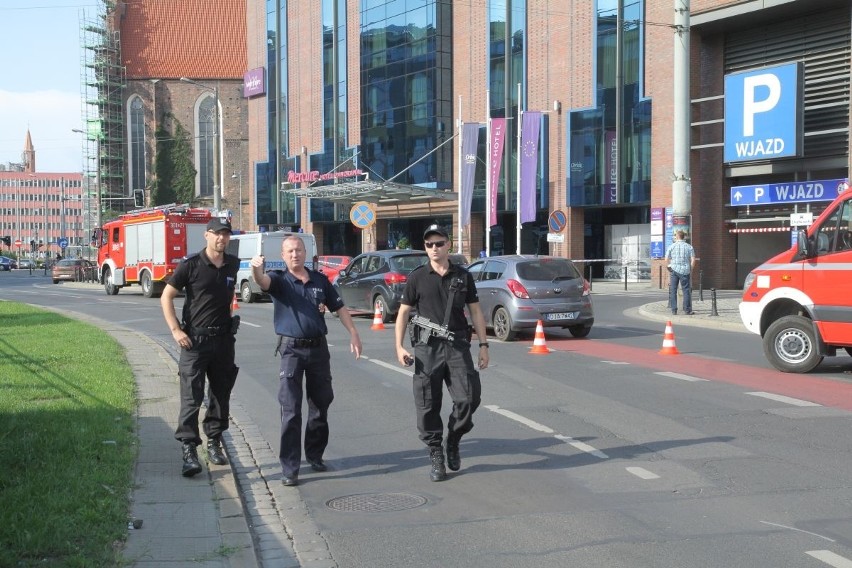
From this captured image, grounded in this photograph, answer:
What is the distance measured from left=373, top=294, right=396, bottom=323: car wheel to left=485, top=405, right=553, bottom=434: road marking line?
428 inches

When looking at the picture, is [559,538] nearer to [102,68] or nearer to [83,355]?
[83,355]

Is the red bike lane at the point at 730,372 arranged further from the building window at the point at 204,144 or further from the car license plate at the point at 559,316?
the building window at the point at 204,144

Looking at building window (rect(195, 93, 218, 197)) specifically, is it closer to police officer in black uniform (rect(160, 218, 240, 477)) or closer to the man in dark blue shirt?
police officer in black uniform (rect(160, 218, 240, 477))

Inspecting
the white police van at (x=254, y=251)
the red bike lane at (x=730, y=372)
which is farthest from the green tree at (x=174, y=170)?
the red bike lane at (x=730, y=372)

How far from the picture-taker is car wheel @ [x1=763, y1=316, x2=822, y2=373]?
1219 cm

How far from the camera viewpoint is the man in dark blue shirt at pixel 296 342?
6.81m

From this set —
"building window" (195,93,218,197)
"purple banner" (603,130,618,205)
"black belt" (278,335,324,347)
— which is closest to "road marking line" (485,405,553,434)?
"black belt" (278,335,324,347)

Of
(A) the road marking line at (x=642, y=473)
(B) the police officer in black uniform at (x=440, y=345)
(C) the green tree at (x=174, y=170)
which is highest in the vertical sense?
(C) the green tree at (x=174, y=170)

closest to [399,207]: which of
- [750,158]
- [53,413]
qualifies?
[750,158]

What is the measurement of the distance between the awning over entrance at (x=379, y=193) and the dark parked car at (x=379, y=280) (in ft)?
76.8

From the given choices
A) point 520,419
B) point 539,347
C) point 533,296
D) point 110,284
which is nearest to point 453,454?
point 520,419

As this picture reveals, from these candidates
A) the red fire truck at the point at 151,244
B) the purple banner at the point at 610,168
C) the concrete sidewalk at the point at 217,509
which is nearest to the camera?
the concrete sidewalk at the point at 217,509

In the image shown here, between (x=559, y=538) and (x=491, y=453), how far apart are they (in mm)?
2378

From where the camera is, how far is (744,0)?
104ft
